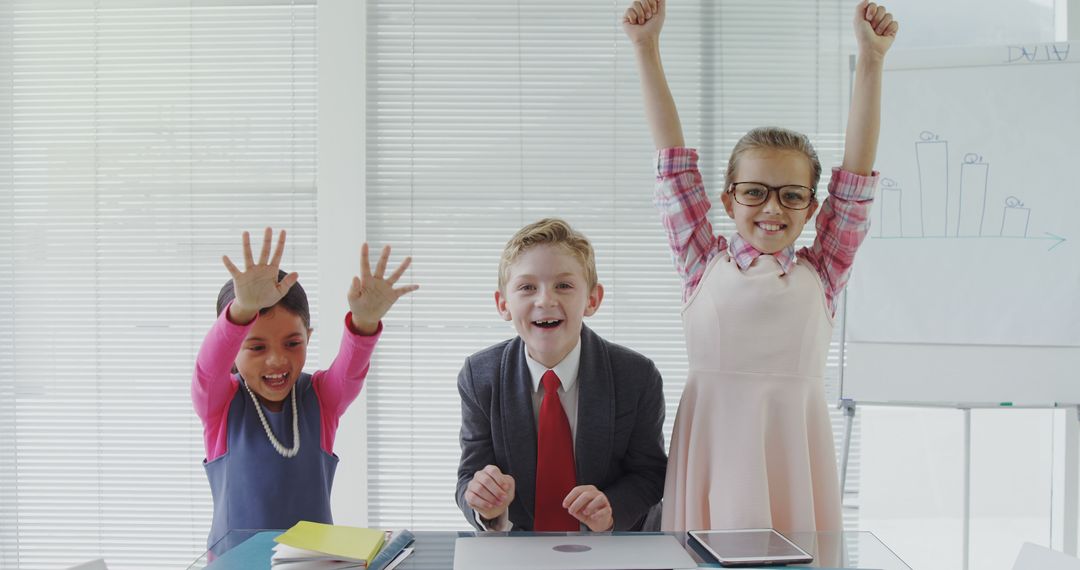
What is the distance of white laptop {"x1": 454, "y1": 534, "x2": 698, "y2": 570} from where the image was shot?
90 cm

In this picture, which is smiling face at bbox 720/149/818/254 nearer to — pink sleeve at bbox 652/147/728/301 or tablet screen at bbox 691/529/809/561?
pink sleeve at bbox 652/147/728/301

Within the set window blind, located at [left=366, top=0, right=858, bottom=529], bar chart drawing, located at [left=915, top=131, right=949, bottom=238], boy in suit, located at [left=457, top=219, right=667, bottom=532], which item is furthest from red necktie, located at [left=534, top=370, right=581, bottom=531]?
bar chart drawing, located at [left=915, top=131, right=949, bottom=238]

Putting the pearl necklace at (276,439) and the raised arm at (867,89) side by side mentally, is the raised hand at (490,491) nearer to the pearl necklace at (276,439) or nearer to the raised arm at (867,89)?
the pearl necklace at (276,439)

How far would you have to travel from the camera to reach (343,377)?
1.54 metres

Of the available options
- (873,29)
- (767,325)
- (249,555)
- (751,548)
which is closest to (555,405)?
(767,325)

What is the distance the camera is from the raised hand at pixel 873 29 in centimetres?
150

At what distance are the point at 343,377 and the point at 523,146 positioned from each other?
4.09 feet

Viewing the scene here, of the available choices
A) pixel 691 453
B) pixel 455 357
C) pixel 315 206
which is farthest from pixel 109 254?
pixel 691 453

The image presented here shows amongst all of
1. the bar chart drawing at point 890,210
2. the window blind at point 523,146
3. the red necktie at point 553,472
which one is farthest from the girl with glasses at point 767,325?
the window blind at point 523,146

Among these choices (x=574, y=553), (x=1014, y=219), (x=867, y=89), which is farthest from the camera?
(x=1014, y=219)

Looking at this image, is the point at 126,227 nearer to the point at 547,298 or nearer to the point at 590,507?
the point at 547,298

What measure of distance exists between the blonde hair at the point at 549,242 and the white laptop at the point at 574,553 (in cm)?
60

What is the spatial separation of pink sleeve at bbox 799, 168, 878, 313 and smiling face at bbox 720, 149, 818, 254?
89 millimetres

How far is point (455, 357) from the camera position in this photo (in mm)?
2553
